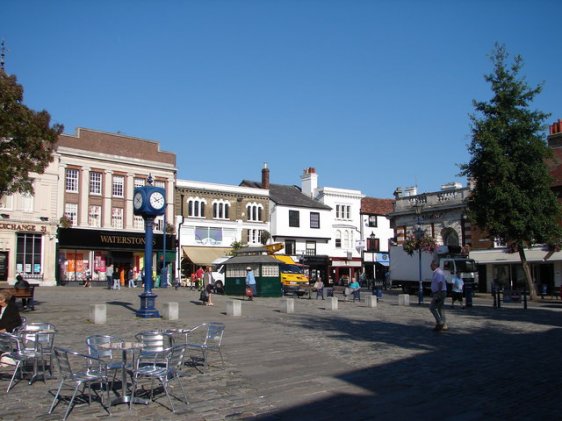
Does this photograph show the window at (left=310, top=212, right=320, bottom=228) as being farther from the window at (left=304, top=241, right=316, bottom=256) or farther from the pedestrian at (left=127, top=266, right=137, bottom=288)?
the pedestrian at (left=127, top=266, right=137, bottom=288)

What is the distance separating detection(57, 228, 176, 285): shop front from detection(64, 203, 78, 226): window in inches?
43.1

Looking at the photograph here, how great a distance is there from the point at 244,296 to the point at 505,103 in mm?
18865

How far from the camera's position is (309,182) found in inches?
2579

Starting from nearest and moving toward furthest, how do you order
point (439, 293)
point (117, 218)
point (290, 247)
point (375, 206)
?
1. point (439, 293)
2. point (117, 218)
3. point (290, 247)
4. point (375, 206)

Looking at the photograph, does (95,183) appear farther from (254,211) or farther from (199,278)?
(254,211)

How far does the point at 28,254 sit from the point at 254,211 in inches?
896

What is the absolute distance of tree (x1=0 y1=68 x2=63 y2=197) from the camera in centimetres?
1884

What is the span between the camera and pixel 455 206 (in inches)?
1818

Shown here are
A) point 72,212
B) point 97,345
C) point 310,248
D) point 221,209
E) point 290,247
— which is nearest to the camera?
point 97,345

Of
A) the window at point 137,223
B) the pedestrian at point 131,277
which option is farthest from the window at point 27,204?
the window at point 137,223

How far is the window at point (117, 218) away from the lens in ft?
158

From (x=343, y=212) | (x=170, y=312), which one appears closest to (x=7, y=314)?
(x=170, y=312)

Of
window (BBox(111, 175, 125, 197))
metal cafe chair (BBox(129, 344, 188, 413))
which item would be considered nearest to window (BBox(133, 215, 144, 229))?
window (BBox(111, 175, 125, 197))

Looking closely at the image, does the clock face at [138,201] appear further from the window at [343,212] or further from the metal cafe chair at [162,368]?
the window at [343,212]
